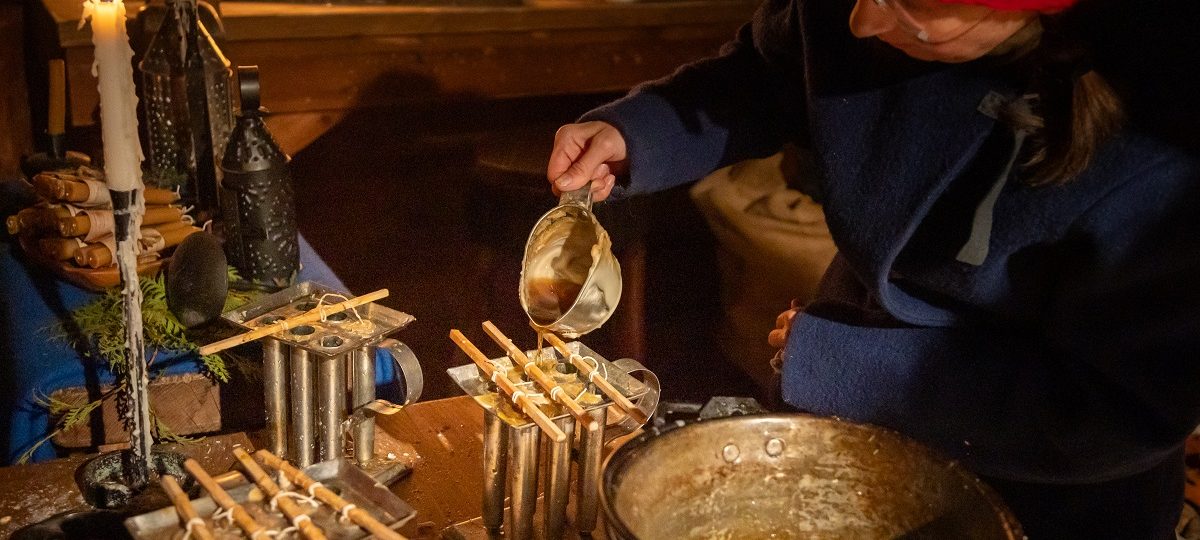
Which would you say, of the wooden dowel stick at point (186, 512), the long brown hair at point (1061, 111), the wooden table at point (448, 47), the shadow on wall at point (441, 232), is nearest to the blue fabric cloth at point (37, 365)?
the wooden dowel stick at point (186, 512)

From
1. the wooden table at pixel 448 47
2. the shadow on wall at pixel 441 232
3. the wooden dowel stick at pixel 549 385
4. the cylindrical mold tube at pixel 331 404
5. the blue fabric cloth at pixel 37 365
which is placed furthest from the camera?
the shadow on wall at pixel 441 232

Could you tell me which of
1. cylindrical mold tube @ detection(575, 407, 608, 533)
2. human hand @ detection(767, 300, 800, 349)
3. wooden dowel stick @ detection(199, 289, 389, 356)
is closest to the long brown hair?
human hand @ detection(767, 300, 800, 349)

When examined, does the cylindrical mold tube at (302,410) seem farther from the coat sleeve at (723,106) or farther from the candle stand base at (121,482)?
the coat sleeve at (723,106)

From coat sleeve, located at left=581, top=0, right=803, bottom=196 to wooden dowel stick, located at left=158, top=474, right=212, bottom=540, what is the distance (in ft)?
2.68

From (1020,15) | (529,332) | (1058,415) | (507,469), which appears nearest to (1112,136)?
(1020,15)

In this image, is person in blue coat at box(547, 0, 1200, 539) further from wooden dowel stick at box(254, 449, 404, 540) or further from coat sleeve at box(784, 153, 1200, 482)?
wooden dowel stick at box(254, 449, 404, 540)

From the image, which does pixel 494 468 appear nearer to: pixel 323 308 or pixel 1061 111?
pixel 323 308

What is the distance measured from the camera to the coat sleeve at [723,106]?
5.32 ft

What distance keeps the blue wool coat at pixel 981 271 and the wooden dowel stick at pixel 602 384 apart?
0.34m

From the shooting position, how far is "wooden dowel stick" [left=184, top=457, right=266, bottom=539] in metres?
0.99

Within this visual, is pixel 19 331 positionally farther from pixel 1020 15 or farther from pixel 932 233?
pixel 1020 15

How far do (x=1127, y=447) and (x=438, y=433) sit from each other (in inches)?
35.1

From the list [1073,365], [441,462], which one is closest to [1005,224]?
[1073,365]

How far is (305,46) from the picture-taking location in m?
3.56
